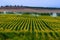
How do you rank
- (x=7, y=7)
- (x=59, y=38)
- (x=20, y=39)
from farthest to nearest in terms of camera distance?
(x=7, y=7) → (x=59, y=38) → (x=20, y=39)

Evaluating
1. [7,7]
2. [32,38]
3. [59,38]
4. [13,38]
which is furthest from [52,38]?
[7,7]

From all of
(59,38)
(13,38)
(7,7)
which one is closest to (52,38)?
(59,38)

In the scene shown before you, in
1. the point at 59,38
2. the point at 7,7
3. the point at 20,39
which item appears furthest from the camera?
the point at 7,7

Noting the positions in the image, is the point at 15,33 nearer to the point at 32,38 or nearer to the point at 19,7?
the point at 32,38

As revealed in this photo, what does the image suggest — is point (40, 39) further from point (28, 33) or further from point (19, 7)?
point (19, 7)

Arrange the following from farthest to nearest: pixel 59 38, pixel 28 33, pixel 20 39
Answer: pixel 28 33 < pixel 59 38 < pixel 20 39

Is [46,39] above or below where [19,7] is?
above

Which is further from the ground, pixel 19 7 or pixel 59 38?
pixel 59 38

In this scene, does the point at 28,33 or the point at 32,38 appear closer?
the point at 32,38

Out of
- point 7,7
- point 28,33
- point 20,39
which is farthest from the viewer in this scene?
point 7,7
